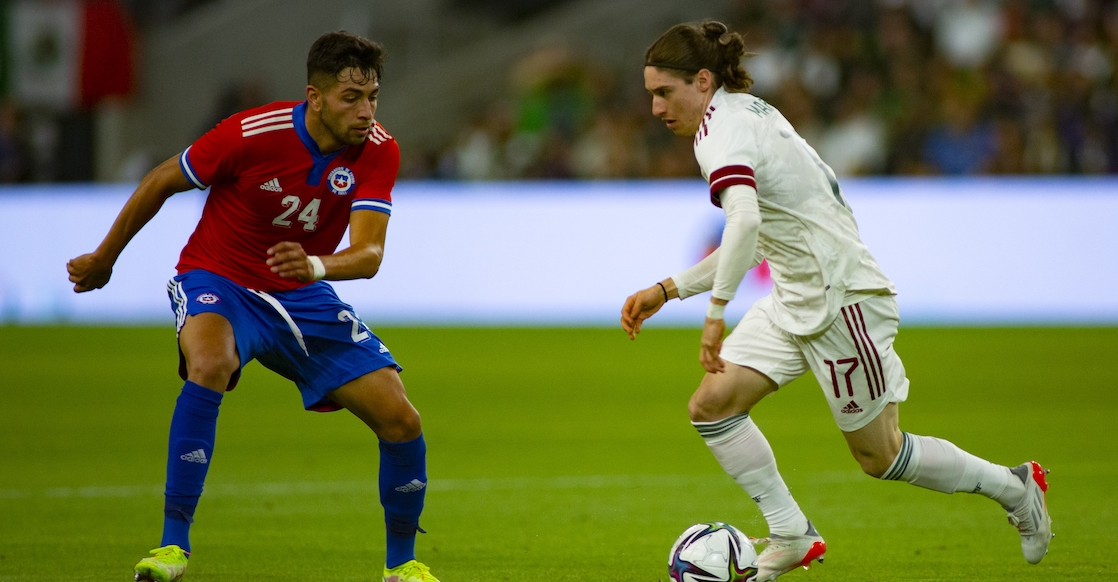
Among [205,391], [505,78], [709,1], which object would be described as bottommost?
[205,391]

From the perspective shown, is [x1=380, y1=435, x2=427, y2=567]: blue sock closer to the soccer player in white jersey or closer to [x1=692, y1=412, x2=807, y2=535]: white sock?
the soccer player in white jersey

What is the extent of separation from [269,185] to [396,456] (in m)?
1.11

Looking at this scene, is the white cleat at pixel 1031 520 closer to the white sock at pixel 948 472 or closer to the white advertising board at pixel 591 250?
the white sock at pixel 948 472

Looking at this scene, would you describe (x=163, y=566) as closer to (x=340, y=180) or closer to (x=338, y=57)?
(x=340, y=180)

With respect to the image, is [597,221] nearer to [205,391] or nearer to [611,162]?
[611,162]

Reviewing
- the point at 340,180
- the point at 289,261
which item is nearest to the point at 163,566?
the point at 289,261

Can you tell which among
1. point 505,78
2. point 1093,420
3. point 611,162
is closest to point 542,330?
point 611,162

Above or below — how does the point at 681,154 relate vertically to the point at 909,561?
above

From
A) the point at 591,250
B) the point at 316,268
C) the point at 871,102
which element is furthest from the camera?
the point at 871,102

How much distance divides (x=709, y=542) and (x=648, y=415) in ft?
16.9

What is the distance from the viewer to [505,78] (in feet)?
74.2

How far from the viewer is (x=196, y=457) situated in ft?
15.5

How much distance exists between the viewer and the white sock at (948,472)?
4.89m

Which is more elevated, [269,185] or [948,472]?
[269,185]
